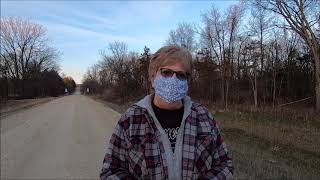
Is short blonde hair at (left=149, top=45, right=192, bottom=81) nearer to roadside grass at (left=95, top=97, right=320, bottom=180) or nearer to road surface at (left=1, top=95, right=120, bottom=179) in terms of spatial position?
roadside grass at (left=95, top=97, right=320, bottom=180)

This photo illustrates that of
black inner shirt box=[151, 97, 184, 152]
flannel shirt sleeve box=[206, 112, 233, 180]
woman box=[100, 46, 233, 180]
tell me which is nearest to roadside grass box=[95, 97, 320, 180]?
flannel shirt sleeve box=[206, 112, 233, 180]

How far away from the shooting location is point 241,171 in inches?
362

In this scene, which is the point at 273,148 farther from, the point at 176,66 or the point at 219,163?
the point at 176,66

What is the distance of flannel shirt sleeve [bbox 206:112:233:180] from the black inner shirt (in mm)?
251

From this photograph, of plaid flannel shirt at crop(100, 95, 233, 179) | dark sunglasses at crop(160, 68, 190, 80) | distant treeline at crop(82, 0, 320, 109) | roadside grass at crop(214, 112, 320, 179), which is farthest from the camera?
distant treeline at crop(82, 0, 320, 109)

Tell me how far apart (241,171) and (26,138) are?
1014 centimetres

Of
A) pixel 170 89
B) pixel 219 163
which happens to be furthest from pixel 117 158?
pixel 219 163

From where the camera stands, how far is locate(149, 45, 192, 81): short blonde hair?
2998 millimetres

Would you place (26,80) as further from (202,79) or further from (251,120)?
(251,120)

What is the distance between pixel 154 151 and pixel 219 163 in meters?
0.47

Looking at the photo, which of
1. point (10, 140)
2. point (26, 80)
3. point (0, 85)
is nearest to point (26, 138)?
point (10, 140)

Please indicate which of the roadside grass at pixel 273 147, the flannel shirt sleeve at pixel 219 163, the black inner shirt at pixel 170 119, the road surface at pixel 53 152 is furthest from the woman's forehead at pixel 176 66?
the road surface at pixel 53 152

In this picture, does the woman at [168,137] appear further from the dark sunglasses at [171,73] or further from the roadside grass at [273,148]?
the roadside grass at [273,148]

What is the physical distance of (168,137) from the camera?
290 centimetres
